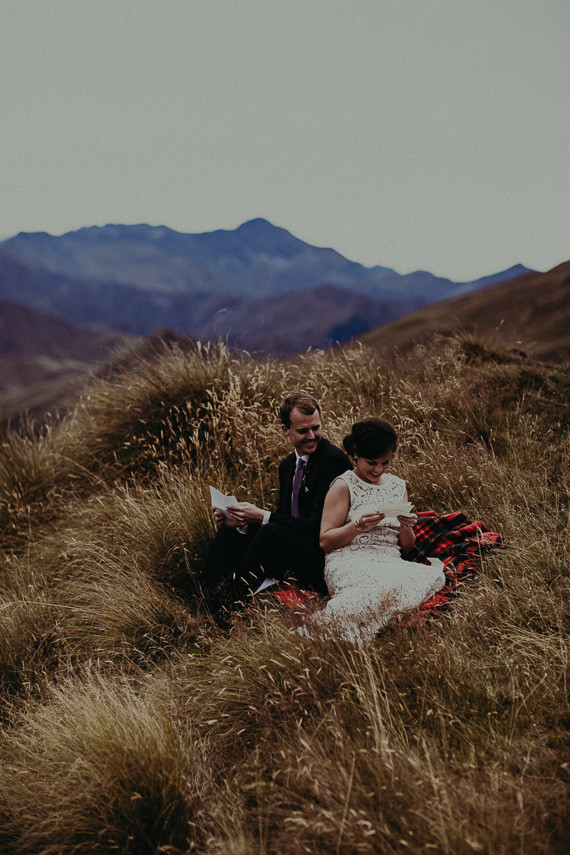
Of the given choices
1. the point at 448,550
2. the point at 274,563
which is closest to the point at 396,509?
the point at 448,550

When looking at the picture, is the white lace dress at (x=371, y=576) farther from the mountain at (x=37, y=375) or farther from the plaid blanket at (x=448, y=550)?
the mountain at (x=37, y=375)

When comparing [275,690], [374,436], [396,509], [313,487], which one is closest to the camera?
[275,690]

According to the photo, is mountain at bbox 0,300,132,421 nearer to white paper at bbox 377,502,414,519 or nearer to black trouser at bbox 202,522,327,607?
black trouser at bbox 202,522,327,607

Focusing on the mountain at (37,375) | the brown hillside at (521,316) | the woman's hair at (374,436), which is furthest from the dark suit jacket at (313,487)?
the brown hillside at (521,316)

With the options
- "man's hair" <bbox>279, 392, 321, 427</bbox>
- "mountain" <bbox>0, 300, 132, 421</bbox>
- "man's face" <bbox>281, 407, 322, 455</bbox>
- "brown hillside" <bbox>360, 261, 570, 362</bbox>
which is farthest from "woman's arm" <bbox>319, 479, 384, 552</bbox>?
"brown hillside" <bbox>360, 261, 570, 362</bbox>

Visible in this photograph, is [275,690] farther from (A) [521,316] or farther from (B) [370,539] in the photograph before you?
(A) [521,316]

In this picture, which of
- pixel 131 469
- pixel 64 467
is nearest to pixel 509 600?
pixel 131 469

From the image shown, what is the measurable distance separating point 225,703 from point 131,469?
3721 mm

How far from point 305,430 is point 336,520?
0.65 metres

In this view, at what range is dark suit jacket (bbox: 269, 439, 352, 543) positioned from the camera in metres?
3.71

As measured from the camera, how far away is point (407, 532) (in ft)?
11.1

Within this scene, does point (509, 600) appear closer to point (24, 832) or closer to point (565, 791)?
point (565, 791)

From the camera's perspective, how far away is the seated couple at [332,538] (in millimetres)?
3043

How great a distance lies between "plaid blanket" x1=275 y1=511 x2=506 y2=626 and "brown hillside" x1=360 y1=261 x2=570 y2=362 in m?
4.72
